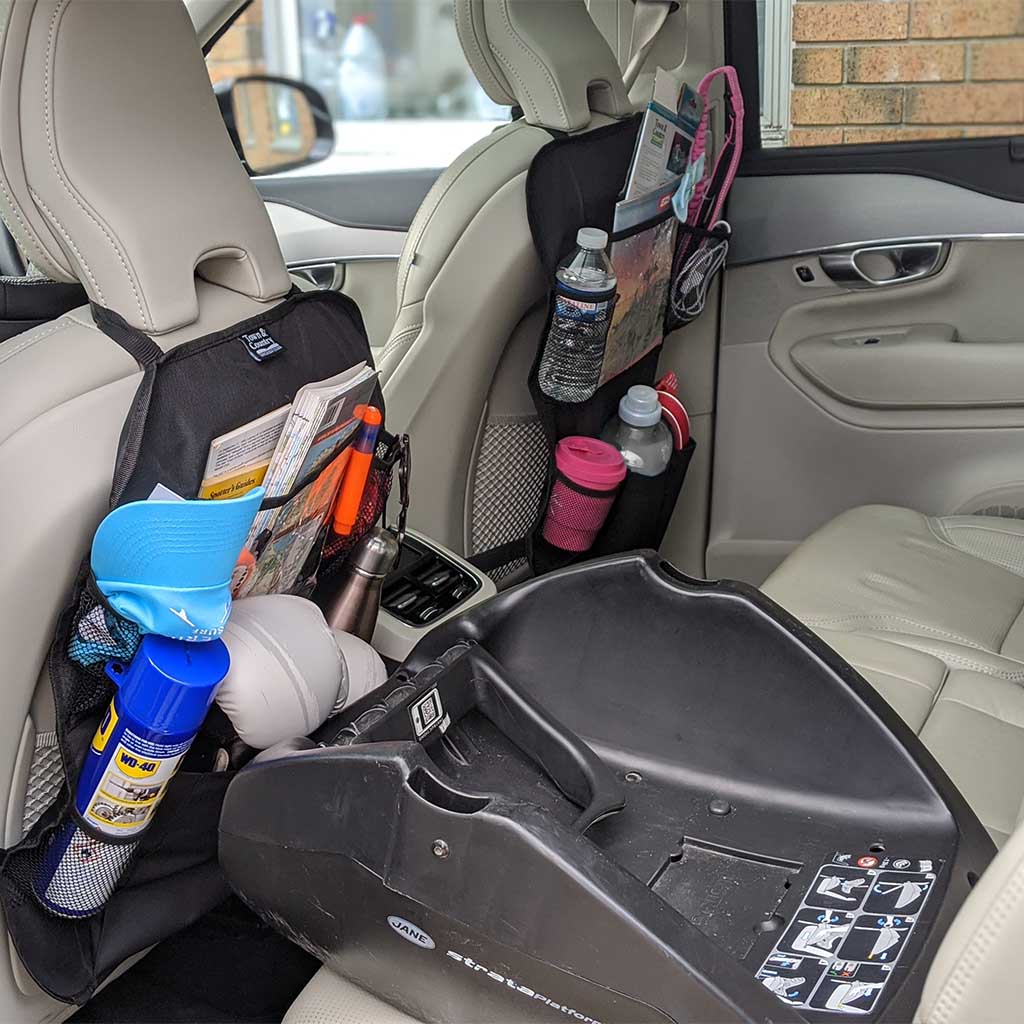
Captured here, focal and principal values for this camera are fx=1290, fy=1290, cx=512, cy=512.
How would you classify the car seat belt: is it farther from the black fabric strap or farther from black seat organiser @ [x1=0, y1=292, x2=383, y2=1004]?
the black fabric strap

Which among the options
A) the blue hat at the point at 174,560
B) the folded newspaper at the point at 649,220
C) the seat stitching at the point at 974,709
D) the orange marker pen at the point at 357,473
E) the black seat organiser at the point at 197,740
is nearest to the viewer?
the blue hat at the point at 174,560

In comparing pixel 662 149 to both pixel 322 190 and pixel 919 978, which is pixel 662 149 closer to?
pixel 322 190

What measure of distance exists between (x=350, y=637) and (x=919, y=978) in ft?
2.14

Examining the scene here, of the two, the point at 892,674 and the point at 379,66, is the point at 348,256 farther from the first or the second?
the point at 379,66

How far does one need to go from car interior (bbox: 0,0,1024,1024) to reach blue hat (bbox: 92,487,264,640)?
0.01m

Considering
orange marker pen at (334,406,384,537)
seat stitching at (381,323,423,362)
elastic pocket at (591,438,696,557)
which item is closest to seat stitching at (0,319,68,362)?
orange marker pen at (334,406,384,537)

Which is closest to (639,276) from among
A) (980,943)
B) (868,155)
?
(868,155)

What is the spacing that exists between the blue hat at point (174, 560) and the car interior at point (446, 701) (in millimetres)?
13

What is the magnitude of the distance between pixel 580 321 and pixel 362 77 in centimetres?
474

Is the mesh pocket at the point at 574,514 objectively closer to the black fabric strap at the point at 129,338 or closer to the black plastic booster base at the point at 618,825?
the black plastic booster base at the point at 618,825

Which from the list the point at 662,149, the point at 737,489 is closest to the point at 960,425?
the point at 737,489

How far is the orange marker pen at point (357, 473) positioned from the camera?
4.38ft

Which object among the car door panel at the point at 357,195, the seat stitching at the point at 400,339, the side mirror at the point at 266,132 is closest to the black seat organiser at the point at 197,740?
the seat stitching at the point at 400,339

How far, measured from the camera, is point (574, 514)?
1967 mm
